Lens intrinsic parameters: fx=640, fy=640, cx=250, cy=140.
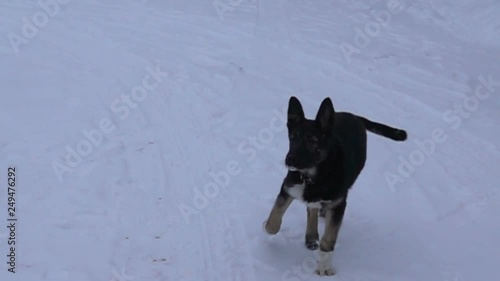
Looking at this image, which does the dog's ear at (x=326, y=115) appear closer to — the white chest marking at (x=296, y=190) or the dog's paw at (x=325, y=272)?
the white chest marking at (x=296, y=190)

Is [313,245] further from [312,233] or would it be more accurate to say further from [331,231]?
[331,231]

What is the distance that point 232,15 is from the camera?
12703mm

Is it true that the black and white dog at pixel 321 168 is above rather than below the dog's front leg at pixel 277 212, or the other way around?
above

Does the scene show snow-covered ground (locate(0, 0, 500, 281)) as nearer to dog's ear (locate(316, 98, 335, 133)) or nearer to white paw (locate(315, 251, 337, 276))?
white paw (locate(315, 251, 337, 276))

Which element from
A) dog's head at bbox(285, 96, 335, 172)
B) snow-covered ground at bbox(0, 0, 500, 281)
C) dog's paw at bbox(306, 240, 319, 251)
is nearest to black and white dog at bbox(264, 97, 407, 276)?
dog's head at bbox(285, 96, 335, 172)

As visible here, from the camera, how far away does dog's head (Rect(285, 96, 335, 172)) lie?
15.5ft

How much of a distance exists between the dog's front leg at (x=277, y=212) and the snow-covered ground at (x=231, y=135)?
0.29 meters

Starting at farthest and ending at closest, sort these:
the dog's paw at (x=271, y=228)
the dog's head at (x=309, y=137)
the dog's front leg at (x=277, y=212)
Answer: the dog's paw at (x=271, y=228), the dog's front leg at (x=277, y=212), the dog's head at (x=309, y=137)

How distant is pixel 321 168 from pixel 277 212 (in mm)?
599

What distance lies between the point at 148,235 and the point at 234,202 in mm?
994

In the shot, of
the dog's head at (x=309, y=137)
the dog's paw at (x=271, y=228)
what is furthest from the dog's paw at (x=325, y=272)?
the dog's head at (x=309, y=137)

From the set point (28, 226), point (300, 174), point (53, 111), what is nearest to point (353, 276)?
point (300, 174)

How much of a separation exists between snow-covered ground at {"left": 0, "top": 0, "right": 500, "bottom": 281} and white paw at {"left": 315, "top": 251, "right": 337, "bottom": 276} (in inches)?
4.2

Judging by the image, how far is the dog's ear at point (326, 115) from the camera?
4.77 metres
